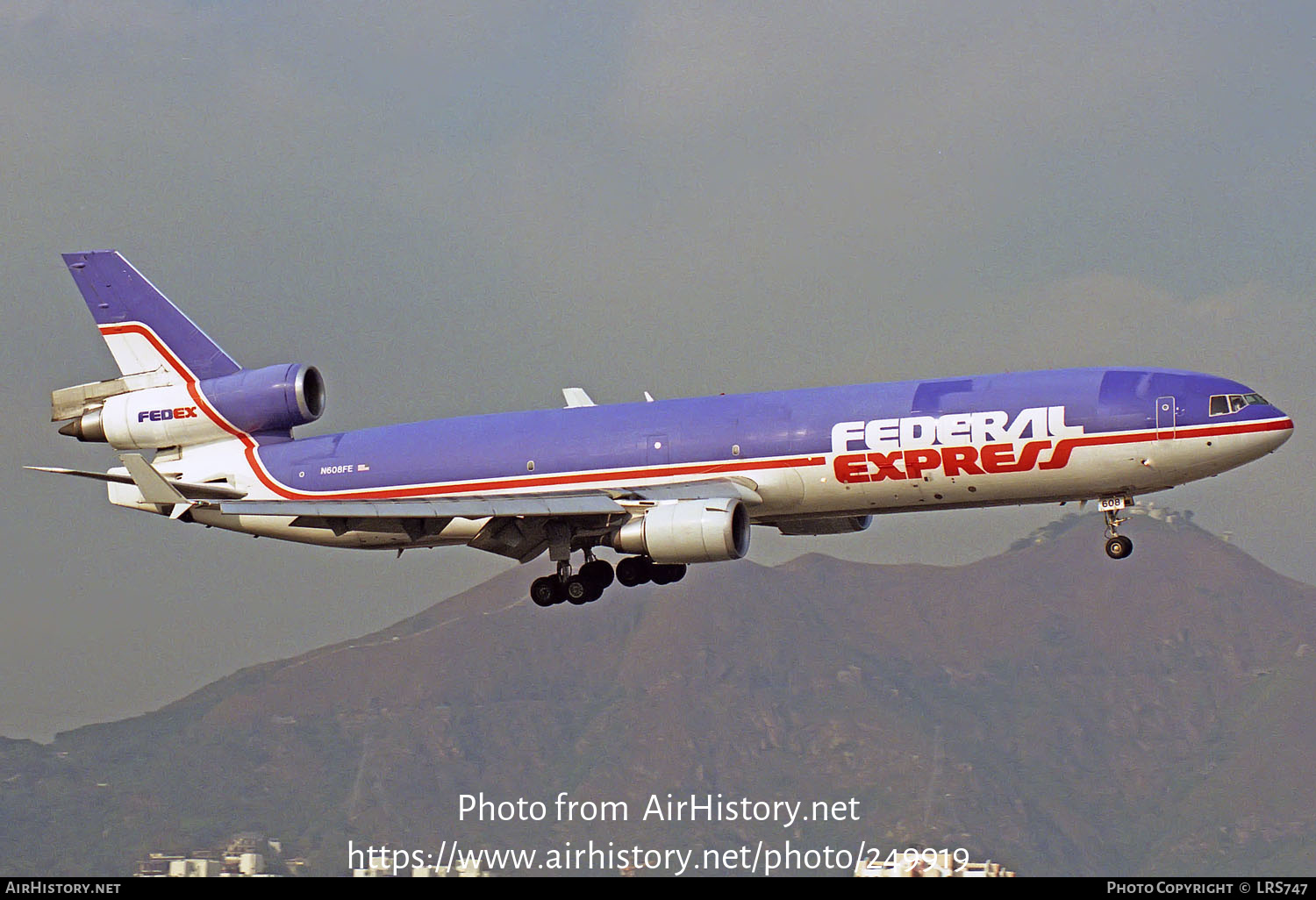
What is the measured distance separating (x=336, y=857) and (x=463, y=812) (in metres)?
36.0

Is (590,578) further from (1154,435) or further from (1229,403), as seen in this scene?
(1229,403)

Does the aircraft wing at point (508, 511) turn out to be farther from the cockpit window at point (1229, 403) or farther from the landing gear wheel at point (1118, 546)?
the cockpit window at point (1229, 403)

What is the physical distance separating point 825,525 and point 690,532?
9.04 metres

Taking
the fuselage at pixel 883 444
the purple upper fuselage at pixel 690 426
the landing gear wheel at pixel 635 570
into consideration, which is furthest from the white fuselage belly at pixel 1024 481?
the landing gear wheel at pixel 635 570

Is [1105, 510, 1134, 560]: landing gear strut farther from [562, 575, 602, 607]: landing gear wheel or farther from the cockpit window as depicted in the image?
[562, 575, 602, 607]: landing gear wheel

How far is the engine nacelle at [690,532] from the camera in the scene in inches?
1812

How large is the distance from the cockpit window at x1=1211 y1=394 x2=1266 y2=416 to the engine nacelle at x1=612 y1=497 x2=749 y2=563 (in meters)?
13.1

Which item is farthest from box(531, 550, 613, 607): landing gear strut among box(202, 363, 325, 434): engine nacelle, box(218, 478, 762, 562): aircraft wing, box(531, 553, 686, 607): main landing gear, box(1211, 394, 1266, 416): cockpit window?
box(1211, 394, 1266, 416): cockpit window

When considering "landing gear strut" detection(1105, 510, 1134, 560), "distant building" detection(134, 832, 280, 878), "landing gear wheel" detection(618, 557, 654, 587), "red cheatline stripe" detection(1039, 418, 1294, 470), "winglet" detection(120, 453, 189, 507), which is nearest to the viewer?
"red cheatline stripe" detection(1039, 418, 1294, 470)

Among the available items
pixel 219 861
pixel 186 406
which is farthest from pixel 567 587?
pixel 219 861

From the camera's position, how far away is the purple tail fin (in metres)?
57.7

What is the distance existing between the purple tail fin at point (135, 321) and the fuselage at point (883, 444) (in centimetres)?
881

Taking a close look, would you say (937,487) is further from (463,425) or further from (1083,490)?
(463,425)

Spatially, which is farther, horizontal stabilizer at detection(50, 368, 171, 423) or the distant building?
the distant building
